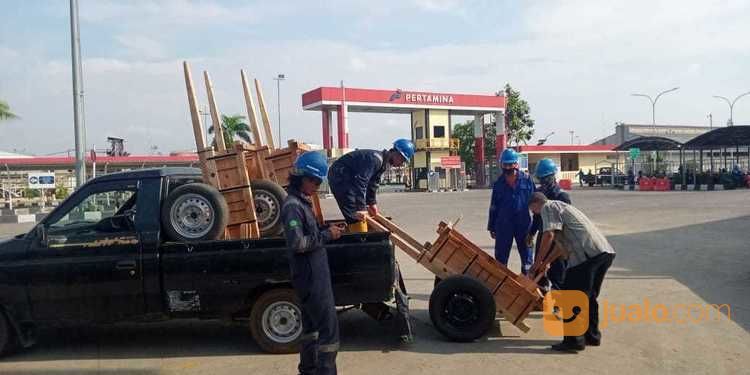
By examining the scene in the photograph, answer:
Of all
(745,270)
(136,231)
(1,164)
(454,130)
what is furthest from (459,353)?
(454,130)

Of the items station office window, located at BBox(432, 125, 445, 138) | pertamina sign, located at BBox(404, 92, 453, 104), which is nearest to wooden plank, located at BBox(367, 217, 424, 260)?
pertamina sign, located at BBox(404, 92, 453, 104)

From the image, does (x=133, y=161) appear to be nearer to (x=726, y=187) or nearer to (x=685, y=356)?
(x=726, y=187)

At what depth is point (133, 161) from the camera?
44.2m

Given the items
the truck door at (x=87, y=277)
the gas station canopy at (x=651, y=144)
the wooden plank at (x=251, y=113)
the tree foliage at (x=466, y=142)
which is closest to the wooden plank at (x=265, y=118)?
the wooden plank at (x=251, y=113)

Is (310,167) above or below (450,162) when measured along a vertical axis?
below

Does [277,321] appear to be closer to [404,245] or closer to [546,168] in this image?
[404,245]

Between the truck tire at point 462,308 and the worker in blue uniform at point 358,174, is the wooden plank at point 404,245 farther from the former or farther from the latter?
the truck tire at point 462,308

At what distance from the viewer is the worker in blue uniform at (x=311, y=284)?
13.1 ft

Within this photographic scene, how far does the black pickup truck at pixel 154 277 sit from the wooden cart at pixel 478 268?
66 cm

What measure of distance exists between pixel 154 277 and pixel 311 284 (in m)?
2.09

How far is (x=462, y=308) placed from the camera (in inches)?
225

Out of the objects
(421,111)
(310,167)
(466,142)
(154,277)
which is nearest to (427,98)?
(421,111)

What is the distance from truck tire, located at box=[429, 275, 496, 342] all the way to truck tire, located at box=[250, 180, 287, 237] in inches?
A: 69.9

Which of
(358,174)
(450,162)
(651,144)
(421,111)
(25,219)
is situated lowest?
(25,219)
